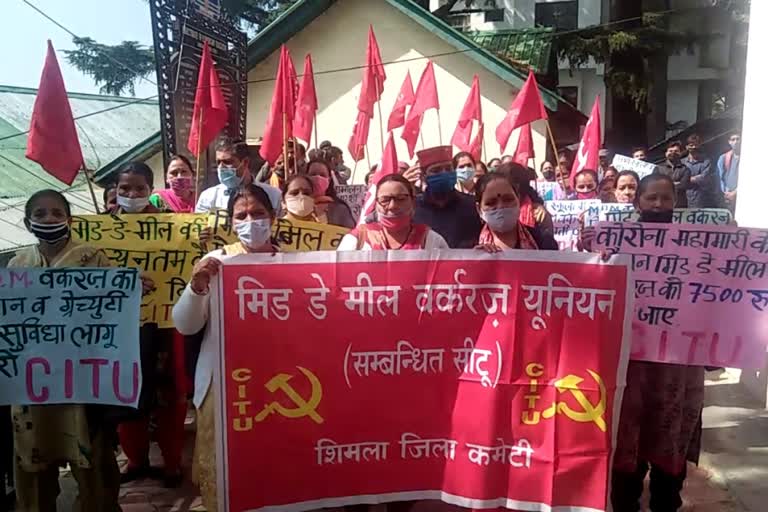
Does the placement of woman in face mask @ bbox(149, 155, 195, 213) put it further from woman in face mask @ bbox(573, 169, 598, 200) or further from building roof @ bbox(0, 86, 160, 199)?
building roof @ bbox(0, 86, 160, 199)

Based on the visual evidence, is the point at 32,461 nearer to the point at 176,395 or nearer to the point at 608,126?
the point at 176,395

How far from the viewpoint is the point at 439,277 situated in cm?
305

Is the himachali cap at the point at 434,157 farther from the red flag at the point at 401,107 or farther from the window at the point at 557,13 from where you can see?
the window at the point at 557,13

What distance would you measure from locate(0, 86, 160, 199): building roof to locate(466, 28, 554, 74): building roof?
784cm

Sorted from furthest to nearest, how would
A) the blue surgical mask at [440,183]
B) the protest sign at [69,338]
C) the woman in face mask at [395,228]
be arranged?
the blue surgical mask at [440,183], the woman in face mask at [395,228], the protest sign at [69,338]

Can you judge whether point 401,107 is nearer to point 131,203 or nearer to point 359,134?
point 359,134

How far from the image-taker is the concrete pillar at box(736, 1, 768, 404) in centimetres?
526

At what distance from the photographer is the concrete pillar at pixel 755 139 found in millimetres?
5258

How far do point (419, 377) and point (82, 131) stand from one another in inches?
422

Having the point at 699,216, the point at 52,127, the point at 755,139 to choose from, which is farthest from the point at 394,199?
the point at 755,139

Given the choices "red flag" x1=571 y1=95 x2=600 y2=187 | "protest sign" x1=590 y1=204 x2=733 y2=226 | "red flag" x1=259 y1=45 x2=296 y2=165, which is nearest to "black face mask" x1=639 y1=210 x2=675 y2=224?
"protest sign" x1=590 y1=204 x2=733 y2=226

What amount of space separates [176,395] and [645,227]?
2.67m

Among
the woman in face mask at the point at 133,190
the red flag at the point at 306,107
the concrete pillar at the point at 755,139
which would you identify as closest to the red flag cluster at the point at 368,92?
the red flag at the point at 306,107

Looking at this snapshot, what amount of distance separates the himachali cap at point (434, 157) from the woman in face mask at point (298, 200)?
739 mm
